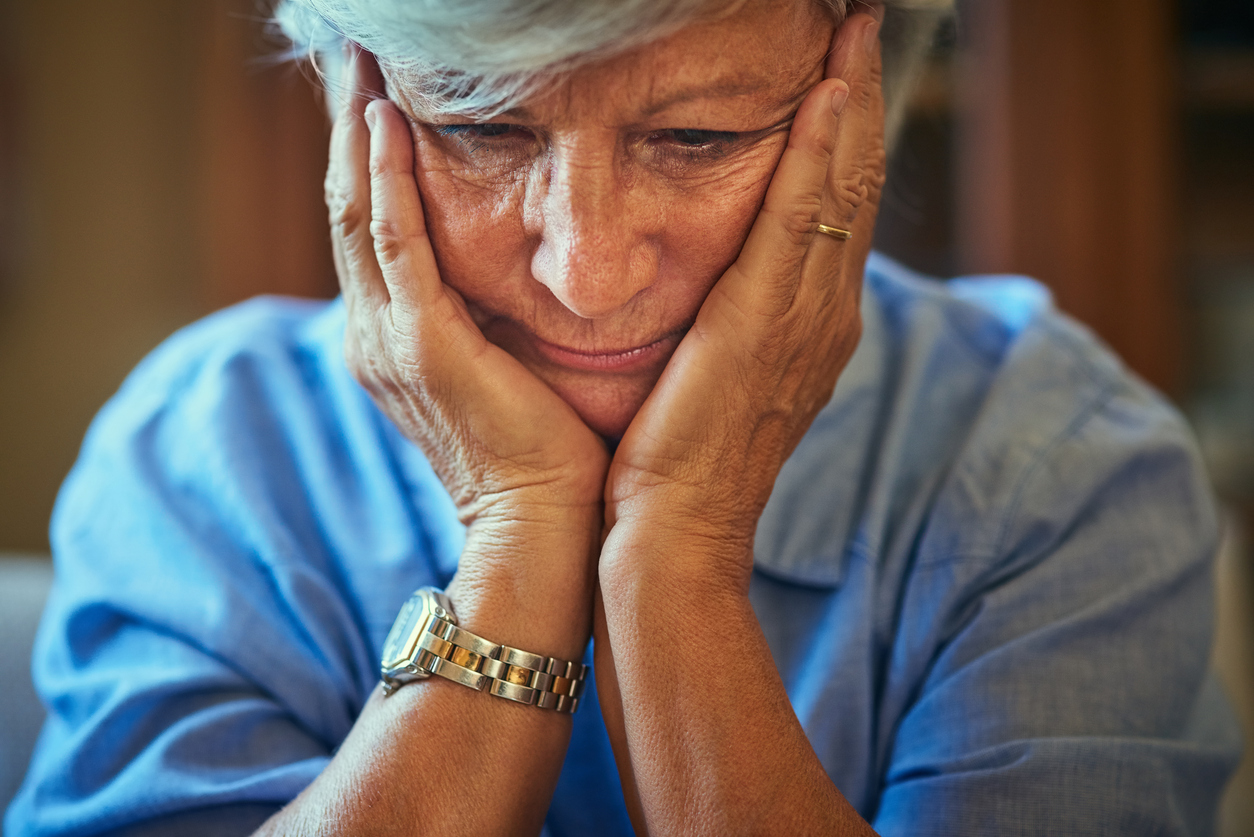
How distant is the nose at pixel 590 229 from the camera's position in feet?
2.28

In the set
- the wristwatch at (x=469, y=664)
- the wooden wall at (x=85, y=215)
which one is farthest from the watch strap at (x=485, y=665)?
the wooden wall at (x=85, y=215)

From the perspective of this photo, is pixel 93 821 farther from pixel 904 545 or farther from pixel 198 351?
pixel 904 545

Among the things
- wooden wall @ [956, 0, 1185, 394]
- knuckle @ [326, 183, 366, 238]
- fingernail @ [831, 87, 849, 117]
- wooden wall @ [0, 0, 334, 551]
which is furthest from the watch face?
wooden wall @ [956, 0, 1185, 394]

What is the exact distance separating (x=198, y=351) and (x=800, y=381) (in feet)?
2.64

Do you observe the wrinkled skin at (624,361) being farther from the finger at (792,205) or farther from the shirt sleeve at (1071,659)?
the shirt sleeve at (1071,659)

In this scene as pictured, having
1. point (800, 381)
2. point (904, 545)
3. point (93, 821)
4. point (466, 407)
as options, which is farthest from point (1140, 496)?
point (93, 821)

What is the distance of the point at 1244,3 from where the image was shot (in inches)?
81.5

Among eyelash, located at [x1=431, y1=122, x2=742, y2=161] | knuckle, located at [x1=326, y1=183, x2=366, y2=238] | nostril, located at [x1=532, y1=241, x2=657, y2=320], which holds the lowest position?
nostril, located at [x1=532, y1=241, x2=657, y2=320]

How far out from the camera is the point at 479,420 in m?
0.81

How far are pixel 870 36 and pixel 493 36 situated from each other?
0.35m

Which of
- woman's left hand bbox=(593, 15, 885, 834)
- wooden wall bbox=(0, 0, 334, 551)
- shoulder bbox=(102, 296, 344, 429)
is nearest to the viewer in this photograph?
woman's left hand bbox=(593, 15, 885, 834)

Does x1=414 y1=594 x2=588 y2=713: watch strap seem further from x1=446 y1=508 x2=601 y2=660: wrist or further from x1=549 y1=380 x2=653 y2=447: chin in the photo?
x1=549 y1=380 x2=653 y2=447: chin

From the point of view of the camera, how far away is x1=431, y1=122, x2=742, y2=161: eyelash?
71 centimetres

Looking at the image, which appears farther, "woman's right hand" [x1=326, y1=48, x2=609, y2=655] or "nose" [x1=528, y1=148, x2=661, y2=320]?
"woman's right hand" [x1=326, y1=48, x2=609, y2=655]
